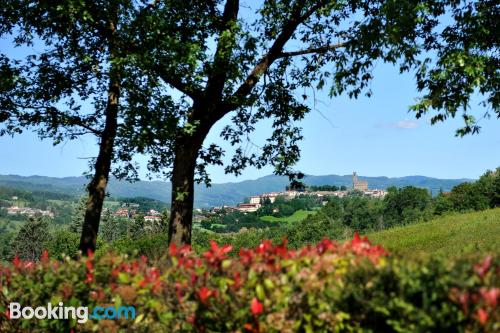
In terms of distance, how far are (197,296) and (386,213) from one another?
521ft

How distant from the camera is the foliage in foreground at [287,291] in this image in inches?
158

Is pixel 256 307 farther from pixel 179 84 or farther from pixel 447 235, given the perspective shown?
pixel 447 235

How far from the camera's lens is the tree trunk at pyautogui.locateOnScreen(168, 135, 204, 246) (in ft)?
41.8

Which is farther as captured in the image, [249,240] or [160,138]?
[249,240]

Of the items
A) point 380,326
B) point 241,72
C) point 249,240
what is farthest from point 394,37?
point 249,240

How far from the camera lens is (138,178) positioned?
16922 millimetres

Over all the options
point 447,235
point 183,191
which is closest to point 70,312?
point 183,191

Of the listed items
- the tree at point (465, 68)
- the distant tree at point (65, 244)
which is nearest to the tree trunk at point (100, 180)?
the tree at point (465, 68)

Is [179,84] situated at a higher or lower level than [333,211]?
higher

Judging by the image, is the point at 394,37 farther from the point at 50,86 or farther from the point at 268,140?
the point at 50,86

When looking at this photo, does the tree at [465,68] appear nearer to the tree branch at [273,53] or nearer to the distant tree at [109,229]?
the tree branch at [273,53]

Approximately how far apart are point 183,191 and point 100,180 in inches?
108

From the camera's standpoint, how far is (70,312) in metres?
6.09

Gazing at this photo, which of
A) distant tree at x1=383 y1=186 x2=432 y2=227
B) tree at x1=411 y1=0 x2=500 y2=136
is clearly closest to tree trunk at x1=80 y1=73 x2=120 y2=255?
tree at x1=411 y1=0 x2=500 y2=136
